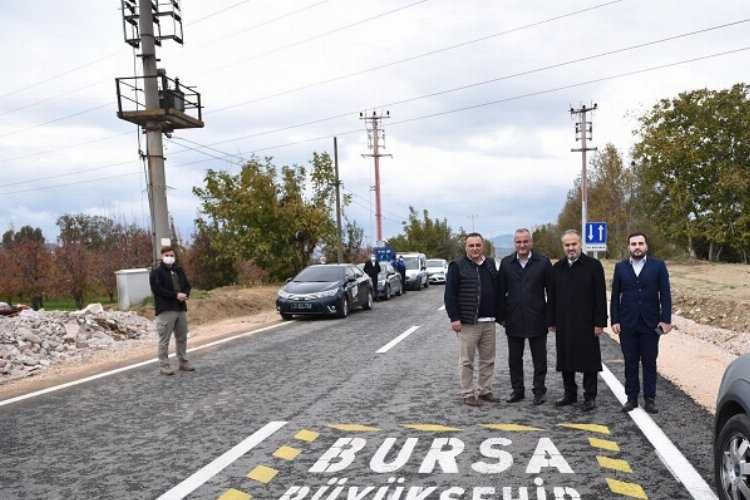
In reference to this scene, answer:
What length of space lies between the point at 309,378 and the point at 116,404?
2.36 m

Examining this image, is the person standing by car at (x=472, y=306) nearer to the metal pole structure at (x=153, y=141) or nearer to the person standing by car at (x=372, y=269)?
the person standing by car at (x=372, y=269)

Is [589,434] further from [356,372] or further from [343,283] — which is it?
[343,283]

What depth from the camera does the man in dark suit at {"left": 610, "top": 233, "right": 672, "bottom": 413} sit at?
591 centimetres

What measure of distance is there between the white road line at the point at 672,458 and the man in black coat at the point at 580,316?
0.56 meters

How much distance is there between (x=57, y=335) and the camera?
490 inches

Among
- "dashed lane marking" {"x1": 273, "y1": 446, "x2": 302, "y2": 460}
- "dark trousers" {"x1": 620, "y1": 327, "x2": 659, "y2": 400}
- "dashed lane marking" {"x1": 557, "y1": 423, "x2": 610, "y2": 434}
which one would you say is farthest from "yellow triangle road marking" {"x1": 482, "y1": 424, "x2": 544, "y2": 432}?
"dashed lane marking" {"x1": 273, "y1": 446, "x2": 302, "y2": 460}

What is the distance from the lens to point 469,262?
6.54m

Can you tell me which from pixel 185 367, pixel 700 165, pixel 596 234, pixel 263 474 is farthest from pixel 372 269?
pixel 700 165

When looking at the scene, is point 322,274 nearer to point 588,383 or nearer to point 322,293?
point 322,293

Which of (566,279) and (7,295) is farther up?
(566,279)

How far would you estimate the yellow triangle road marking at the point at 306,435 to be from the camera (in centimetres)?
523

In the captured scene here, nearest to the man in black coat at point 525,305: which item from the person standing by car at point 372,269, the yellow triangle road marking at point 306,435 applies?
the yellow triangle road marking at point 306,435

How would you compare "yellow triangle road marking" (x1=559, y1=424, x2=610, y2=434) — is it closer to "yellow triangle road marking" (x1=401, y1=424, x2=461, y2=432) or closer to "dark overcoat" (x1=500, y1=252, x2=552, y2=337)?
"yellow triangle road marking" (x1=401, y1=424, x2=461, y2=432)

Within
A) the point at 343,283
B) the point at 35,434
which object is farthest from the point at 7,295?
the point at 35,434
